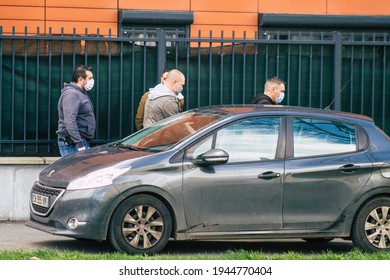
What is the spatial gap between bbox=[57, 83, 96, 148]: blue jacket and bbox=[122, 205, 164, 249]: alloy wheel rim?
2733 mm

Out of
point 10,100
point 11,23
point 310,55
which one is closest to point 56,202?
point 10,100

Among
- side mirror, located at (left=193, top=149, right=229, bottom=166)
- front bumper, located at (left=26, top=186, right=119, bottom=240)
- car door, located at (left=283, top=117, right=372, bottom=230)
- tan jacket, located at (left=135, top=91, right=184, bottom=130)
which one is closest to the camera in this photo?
front bumper, located at (left=26, top=186, right=119, bottom=240)

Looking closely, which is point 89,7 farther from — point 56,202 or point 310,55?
point 56,202

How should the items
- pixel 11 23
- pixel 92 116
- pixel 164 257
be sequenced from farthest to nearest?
pixel 11 23 < pixel 92 116 < pixel 164 257

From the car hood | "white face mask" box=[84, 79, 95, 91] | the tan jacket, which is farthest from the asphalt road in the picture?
the tan jacket

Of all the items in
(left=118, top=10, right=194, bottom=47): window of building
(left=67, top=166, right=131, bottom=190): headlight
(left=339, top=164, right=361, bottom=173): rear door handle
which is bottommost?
(left=67, top=166, right=131, bottom=190): headlight

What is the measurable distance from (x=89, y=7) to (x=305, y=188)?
10.6 m

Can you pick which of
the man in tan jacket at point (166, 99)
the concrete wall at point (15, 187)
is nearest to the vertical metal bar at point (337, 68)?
the man in tan jacket at point (166, 99)

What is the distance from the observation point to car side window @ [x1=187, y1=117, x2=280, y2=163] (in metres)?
11.2

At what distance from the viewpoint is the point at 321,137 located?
11602 millimetres

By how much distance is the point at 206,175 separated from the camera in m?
11.1

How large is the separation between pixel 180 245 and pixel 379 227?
202cm

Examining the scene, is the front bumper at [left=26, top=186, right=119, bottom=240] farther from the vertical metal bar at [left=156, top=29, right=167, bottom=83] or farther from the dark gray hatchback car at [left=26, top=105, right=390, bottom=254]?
the vertical metal bar at [left=156, top=29, right=167, bottom=83]

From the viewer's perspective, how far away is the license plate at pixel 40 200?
11211 mm
